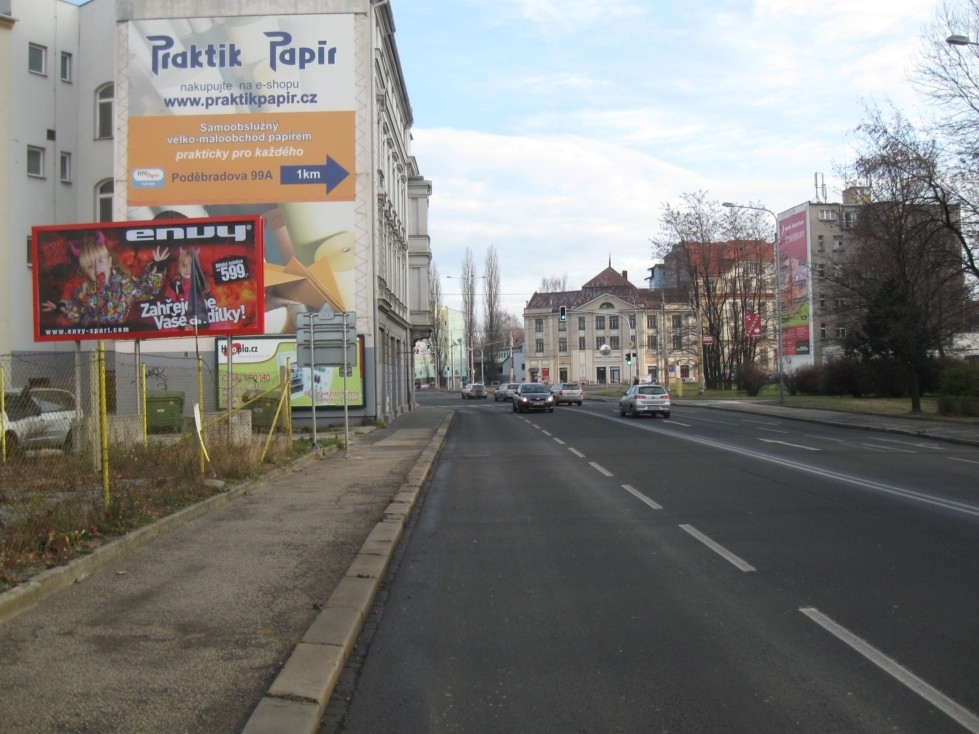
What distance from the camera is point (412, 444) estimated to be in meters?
22.5

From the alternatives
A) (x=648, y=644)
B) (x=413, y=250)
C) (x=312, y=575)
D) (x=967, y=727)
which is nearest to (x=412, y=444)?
(x=312, y=575)

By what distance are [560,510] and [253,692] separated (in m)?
7.07

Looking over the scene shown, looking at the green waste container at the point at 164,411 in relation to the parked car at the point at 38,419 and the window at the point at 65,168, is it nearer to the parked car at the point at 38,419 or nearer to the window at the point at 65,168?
the parked car at the point at 38,419

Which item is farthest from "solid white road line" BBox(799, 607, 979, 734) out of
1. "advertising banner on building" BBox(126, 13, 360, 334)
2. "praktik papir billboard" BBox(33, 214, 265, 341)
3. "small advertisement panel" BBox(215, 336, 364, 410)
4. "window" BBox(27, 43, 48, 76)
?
"window" BBox(27, 43, 48, 76)

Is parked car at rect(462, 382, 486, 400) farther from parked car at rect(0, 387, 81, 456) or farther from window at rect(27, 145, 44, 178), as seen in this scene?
parked car at rect(0, 387, 81, 456)

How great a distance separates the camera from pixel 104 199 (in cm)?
3341

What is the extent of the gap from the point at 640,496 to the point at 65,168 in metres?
29.2

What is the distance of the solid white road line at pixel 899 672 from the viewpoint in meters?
4.35

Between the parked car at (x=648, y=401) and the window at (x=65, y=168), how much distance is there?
942 inches

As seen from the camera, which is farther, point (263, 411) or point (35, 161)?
point (35, 161)

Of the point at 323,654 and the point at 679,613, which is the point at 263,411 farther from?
the point at 323,654

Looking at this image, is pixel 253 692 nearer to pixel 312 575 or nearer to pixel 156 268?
pixel 312 575

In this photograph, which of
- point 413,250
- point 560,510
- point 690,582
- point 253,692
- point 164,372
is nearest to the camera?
point 253,692

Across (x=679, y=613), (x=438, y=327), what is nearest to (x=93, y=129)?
(x=679, y=613)
